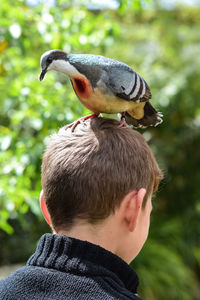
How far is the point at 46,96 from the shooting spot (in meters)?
2.93

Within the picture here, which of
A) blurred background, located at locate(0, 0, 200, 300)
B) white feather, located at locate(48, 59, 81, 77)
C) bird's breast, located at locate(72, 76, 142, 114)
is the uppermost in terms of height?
white feather, located at locate(48, 59, 81, 77)

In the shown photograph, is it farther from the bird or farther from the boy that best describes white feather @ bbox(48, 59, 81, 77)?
the boy

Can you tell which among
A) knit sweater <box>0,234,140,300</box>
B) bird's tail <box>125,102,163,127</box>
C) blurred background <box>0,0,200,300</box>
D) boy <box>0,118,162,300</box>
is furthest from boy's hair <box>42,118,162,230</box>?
blurred background <box>0,0,200,300</box>

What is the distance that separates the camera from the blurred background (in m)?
2.92

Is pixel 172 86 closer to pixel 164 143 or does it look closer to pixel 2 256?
pixel 164 143

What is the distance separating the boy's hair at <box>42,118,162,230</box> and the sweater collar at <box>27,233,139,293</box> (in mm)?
89

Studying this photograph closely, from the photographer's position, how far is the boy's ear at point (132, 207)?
1.34 m

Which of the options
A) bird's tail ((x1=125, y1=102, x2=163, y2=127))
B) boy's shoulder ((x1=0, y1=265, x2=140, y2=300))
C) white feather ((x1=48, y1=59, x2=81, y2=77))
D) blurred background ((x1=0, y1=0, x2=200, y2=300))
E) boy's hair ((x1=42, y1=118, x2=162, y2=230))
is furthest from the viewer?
blurred background ((x1=0, y1=0, x2=200, y2=300))

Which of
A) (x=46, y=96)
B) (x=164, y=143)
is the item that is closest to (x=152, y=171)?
(x=46, y=96)

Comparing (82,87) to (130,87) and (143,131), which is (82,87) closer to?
(130,87)

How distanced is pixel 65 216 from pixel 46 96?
1.72 m

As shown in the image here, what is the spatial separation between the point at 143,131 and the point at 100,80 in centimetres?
476

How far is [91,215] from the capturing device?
1312mm

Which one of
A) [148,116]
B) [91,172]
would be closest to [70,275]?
[91,172]
